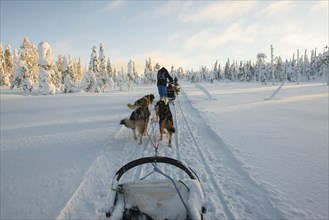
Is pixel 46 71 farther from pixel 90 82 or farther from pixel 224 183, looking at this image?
pixel 224 183

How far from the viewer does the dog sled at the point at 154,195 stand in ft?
7.97

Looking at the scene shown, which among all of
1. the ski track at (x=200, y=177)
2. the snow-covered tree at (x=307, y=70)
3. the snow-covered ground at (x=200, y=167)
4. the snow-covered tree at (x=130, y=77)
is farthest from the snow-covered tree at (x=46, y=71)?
the snow-covered tree at (x=307, y=70)

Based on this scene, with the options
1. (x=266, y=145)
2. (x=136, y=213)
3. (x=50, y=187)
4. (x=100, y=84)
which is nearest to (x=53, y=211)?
(x=50, y=187)

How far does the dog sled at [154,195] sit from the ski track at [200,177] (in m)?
0.25

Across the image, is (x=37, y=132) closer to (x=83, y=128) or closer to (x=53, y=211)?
(x=83, y=128)

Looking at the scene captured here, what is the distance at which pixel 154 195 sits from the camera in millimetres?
2668

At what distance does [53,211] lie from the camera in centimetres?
328

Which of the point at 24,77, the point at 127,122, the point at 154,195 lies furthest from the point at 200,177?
the point at 24,77

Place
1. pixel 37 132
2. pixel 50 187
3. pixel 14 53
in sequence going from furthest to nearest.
→ pixel 14 53
pixel 37 132
pixel 50 187

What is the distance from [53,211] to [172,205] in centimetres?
198

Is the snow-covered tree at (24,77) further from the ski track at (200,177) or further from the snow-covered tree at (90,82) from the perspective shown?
the ski track at (200,177)

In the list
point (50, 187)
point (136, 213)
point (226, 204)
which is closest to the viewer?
point (136, 213)

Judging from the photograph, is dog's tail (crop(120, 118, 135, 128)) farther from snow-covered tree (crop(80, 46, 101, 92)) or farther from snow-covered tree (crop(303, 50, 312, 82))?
snow-covered tree (crop(303, 50, 312, 82))

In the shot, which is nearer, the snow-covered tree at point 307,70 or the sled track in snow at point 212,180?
the sled track in snow at point 212,180
